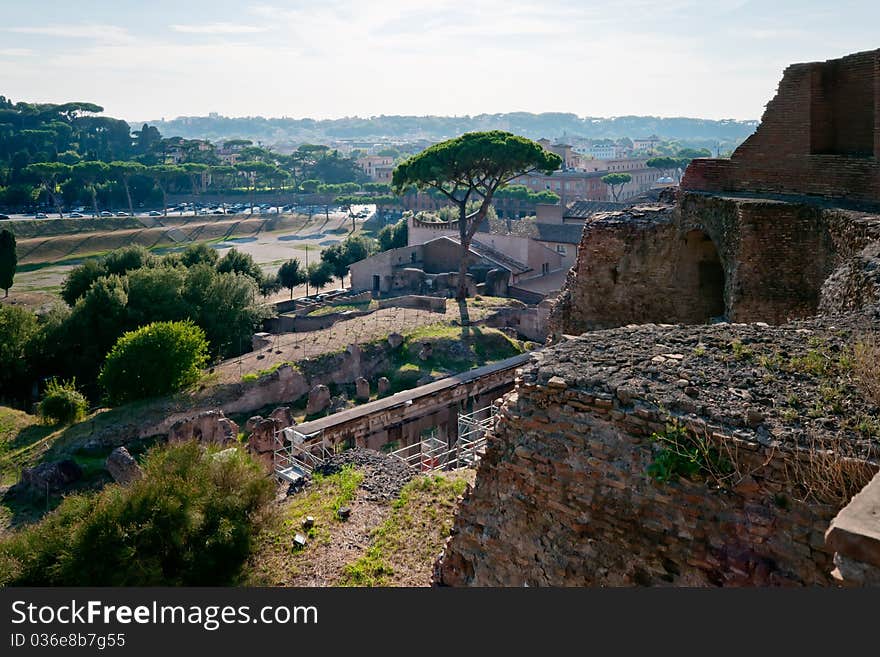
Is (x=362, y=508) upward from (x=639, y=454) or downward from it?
downward

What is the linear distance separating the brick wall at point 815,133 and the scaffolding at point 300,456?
7357 millimetres

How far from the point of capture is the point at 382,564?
702 cm

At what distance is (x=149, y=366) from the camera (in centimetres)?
1697

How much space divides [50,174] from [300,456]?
53697 mm

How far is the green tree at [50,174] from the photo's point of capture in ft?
179

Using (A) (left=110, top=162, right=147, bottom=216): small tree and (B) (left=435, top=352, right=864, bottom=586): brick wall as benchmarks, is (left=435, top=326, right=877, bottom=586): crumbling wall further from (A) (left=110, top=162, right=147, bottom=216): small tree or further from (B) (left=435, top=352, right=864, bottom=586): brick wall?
(A) (left=110, top=162, right=147, bottom=216): small tree

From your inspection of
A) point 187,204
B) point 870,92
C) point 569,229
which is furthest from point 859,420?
point 187,204

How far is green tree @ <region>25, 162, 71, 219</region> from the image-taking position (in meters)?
54.6

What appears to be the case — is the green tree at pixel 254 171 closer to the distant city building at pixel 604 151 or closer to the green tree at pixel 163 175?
the green tree at pixel 163 175

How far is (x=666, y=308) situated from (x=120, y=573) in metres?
7.65

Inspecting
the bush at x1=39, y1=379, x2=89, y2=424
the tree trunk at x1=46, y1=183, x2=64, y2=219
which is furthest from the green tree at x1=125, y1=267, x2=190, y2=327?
the tree trunk at x1=46, y1=183, x2=64, y2=219

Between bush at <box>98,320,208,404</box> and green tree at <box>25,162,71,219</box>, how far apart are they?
4314cm

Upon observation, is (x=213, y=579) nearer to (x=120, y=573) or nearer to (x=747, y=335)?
(x=120, y=573)

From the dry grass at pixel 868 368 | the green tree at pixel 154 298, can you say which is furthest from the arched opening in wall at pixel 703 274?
the green tree at pixel 154 298
